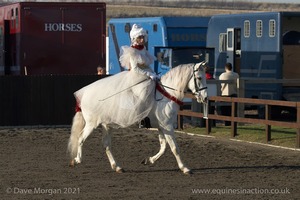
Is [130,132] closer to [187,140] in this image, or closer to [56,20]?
[187,140]

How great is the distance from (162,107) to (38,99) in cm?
1015

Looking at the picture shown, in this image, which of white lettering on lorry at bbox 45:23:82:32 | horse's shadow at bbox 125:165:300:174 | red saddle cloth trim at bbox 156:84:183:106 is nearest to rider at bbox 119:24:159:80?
red saddle cloth trim at bbox 156:84:183:106

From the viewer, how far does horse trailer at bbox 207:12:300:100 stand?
2639 centimetres

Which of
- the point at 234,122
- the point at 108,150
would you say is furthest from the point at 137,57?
the point at 234,122

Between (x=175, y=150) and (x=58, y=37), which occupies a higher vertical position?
(x=58, y=37)

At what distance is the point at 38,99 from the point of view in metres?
24.5

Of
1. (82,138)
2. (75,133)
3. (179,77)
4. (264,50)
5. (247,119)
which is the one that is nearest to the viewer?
(179,77)

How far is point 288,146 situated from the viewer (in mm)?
18609

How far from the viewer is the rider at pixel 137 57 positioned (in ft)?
48.8

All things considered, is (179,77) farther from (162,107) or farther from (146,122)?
(146,122)

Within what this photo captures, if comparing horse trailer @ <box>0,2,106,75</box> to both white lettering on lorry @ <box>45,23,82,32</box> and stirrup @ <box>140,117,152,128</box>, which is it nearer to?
white lettering on lorry @ <box>45,23,82,32</box>

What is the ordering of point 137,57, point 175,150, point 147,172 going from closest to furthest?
point 175,150 < point 147,172 < point 137,57

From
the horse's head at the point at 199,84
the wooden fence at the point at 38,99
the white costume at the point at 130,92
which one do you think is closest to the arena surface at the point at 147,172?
the white costume at the point at 130,92

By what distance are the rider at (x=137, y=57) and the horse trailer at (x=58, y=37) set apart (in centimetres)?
1235
